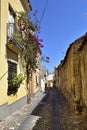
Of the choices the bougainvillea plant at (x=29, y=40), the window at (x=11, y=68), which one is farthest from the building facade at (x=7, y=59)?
the bougainvillea plant at (x=29, y=40)

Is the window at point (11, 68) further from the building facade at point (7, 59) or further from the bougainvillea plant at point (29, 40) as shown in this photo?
the bougainvillea plant at point (29, 40)

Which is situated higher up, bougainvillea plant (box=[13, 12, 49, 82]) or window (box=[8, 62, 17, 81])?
bougainvillea plant (box=[13, 12, 49, 82])

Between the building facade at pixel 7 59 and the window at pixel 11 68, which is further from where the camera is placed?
the window at pixel 11 68

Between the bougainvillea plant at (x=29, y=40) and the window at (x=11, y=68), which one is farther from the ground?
the bougainvillea plant at (x=29, y=40)

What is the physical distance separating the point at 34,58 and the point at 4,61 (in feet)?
19.2

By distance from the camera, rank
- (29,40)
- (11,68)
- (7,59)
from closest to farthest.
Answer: (7,59) → (11,68) → (29,40)

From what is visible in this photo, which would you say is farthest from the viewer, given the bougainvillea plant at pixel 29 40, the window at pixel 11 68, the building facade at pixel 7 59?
the bougainvillea plant at pixel 29 40

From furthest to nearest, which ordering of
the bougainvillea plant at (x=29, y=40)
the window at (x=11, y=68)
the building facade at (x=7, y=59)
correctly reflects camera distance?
the bougainvillea plant at (x=29, y=40)
the window at (x=11, y=68)
the building facade at (x=7, y=59)

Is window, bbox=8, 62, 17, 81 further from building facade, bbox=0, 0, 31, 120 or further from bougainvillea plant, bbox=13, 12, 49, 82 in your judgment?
bougainvillea plant, bbox=13, 12, 49, 82

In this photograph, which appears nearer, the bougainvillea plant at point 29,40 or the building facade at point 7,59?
the building facade at point 7,59

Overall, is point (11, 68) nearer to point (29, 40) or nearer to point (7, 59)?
point (7, 59)

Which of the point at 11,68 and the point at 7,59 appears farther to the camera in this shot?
the point at 11,68

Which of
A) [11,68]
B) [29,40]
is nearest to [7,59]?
[11,68]

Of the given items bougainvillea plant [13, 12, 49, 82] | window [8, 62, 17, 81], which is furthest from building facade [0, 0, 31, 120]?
bougainvillea plant [13, 12, 49, 82]
